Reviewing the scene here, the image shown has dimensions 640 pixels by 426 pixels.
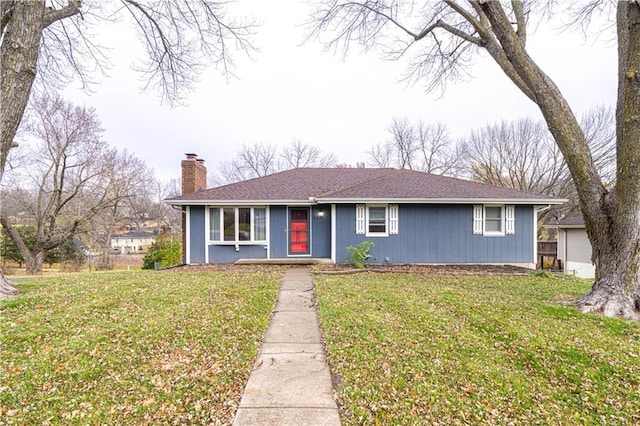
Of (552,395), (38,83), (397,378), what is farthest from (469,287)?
(38,83)

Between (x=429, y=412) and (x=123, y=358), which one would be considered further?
(x=123, y=358)

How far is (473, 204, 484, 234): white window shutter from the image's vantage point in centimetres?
1074

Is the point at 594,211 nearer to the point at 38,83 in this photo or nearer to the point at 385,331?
the point at 385,331

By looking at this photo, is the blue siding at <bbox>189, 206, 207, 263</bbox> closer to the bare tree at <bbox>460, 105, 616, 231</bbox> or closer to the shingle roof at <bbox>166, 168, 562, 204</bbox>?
the shingle roof at <bbox>166, 168, 562, 204</bbox>

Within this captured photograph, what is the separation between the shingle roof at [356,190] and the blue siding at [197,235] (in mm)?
608

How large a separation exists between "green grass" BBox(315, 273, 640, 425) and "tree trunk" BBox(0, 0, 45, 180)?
6.34 metres

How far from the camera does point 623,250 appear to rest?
497cm

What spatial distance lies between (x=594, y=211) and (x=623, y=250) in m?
0.75

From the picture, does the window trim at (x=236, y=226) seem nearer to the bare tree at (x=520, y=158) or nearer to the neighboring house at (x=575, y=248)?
the neighboring house at (x=575, y=248)

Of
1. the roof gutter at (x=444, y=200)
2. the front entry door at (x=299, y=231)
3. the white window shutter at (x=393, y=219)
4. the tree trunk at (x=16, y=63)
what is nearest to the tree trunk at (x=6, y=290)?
the tree trunk at (x=16, y=63)

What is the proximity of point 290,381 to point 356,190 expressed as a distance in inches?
328

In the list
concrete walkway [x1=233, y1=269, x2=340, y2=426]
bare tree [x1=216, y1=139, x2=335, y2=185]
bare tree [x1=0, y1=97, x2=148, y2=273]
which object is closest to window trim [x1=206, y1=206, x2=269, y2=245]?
concrete walkway [x1=233, y1=269, x2=340, y2=426]

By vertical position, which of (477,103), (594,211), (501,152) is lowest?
(594,211)

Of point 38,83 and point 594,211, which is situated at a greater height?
point 38,83
